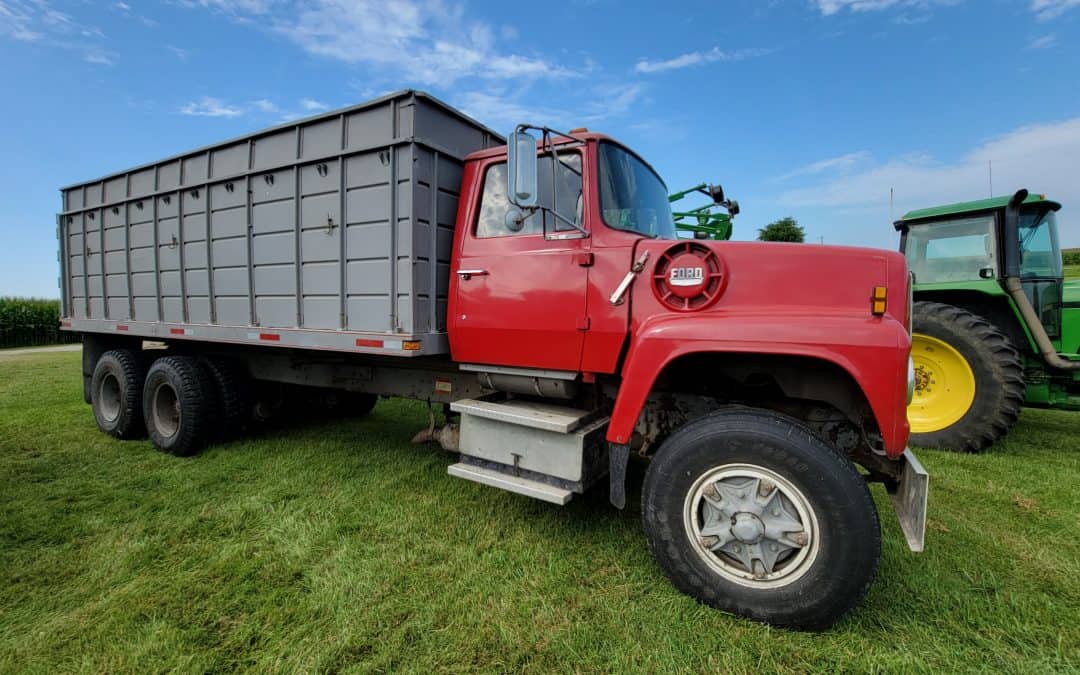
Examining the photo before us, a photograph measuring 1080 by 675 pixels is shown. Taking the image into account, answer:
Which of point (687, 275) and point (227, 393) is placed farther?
point (227, 393)

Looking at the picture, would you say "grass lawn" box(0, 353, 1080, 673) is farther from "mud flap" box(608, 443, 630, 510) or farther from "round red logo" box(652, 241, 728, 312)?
"round red logo" box(652, 241, 728, 312)

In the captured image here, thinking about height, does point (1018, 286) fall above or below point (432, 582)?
above

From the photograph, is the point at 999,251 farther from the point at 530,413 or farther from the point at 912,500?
the point at 530,413

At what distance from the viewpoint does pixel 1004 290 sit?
198 inches

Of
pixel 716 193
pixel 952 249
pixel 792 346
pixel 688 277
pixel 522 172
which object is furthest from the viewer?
pixel 952 249

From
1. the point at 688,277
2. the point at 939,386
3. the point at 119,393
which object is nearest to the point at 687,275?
the point at 688,277

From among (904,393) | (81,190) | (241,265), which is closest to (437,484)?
A: (241,265)

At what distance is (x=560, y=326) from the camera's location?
9.52ft

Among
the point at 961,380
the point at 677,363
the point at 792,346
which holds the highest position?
the point at 792,346

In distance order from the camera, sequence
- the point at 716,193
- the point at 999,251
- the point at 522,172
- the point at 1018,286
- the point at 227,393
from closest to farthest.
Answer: the point at 522,172 → the point at 716,193 → the point at 227,393 → the point at 1018,286 → the point at 999,251

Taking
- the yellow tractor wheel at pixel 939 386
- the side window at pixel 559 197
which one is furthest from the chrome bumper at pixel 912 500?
the yellow tractor wheel at pixel 939 386

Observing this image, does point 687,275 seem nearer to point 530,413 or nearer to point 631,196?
point 631,196

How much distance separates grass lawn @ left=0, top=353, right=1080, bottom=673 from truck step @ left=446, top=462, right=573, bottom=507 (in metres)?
0.37

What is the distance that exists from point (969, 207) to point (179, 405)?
27.2ft
